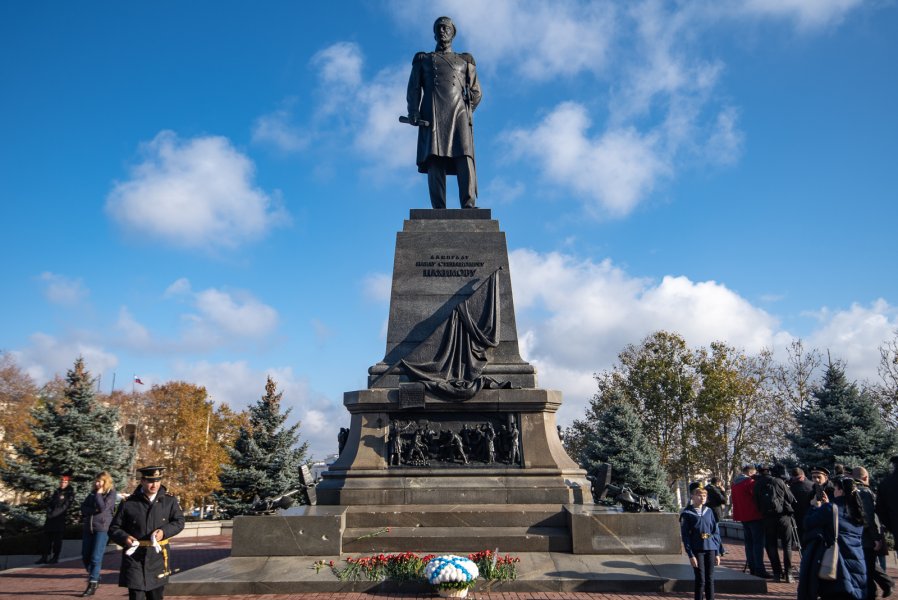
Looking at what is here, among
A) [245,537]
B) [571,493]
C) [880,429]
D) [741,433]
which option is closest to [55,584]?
[245,537]

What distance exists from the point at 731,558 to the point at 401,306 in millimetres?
8455

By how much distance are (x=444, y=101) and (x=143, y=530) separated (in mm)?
10710

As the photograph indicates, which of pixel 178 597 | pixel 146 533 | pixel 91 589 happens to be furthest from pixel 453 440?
pixel 146 533

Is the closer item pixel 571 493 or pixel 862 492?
pixel 862 492

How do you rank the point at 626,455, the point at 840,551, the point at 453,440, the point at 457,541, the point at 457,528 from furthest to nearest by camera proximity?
1. the point at 626,455
2. the point at 453,440
3. the point at 457,528
4. the point at 457,541
5. the point at 840,551

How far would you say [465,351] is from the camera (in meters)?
12.5

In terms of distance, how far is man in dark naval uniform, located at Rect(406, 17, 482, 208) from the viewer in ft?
47.7

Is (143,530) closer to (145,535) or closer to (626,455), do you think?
(145,535)

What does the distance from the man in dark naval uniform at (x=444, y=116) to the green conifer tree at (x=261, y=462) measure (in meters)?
11.8

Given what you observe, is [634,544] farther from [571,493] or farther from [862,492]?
[862,492]

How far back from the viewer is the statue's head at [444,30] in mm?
15102

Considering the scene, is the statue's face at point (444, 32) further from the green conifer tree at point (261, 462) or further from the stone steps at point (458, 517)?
the green conifer tree at point (261, 462)

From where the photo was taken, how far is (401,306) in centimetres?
1309

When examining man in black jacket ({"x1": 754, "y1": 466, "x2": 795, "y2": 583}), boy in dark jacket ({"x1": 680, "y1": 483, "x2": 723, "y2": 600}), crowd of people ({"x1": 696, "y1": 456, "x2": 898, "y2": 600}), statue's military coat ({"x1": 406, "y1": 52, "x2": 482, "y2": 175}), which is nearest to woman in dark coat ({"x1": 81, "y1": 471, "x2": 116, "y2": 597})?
boy in dark jacket ({"x1": 680, "y1": 483, "x2": 723, "y2": 600})
